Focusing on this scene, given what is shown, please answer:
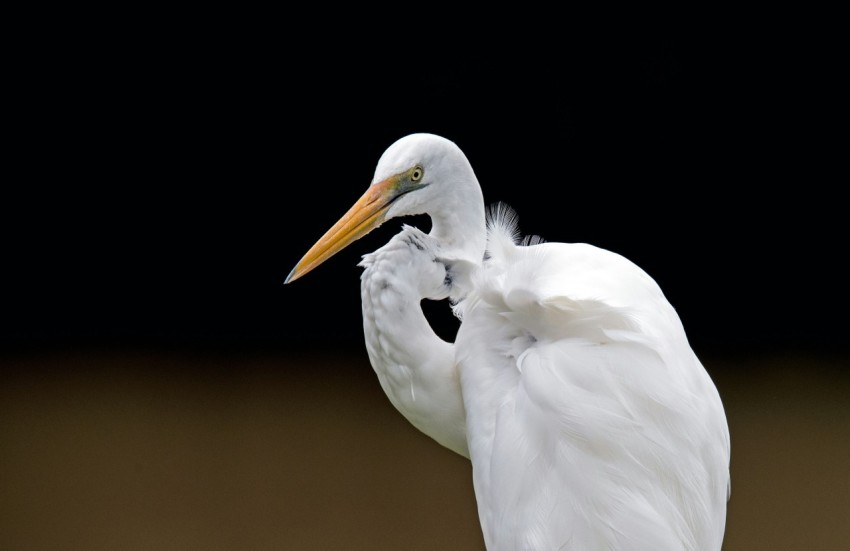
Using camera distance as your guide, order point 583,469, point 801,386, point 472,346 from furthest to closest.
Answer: point 801,386, point 472,346, point 583,469

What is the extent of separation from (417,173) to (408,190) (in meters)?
0.03

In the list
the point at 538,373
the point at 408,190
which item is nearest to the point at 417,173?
the point at 408,190

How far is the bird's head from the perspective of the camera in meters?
1.65

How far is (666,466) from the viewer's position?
145 centimetres

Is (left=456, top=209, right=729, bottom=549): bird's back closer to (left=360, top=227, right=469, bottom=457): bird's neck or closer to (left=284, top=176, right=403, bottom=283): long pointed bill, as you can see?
(left=360, top=227, right=469, bottom=457): bird's neck

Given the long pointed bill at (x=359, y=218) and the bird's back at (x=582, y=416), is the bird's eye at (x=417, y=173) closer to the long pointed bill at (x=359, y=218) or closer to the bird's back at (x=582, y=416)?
the long pointed bill at (x=359, y=218)

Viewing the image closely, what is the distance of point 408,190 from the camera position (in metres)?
1.66

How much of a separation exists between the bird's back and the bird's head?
0.39ft

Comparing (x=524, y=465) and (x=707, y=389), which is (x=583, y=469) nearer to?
(x=524, y=465)

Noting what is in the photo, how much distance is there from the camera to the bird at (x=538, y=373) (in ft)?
4.67

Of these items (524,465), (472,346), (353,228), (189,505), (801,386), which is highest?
(353,228)

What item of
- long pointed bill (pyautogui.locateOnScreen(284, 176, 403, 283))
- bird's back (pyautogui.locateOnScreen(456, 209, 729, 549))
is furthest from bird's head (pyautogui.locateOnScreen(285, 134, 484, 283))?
bird's back (pyautogui.locateOnScreen(456, 209, 729, 549))

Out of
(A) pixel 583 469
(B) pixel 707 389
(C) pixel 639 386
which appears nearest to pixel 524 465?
(A) pixel 583 469

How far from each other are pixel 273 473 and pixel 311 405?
476 mm
